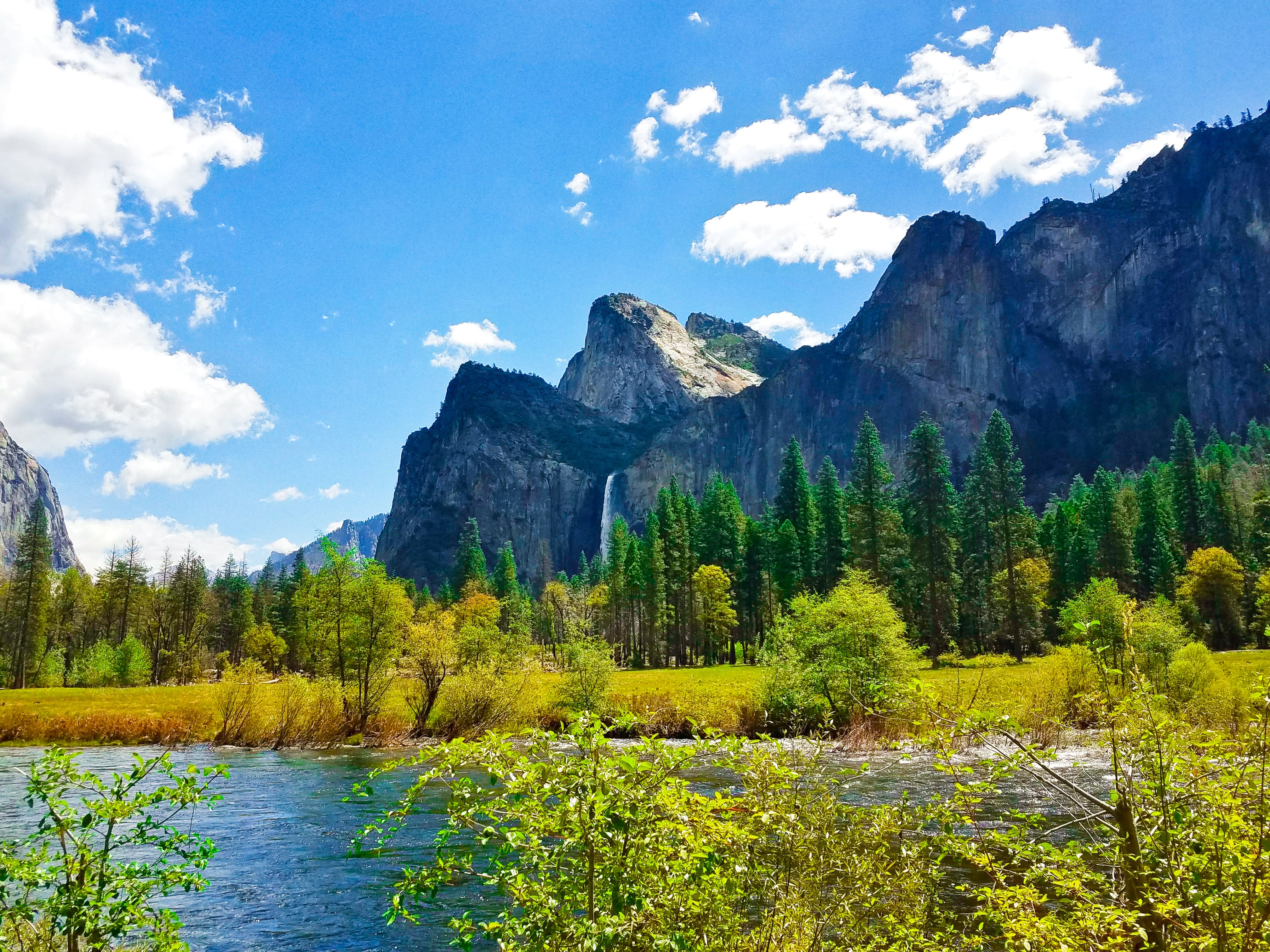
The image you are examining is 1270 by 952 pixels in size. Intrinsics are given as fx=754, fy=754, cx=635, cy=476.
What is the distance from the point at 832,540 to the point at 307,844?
5790 cm

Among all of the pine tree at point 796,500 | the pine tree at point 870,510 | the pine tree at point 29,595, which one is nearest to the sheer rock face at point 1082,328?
the pine tree at point 796,500

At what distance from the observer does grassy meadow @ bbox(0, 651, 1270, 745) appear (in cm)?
3284

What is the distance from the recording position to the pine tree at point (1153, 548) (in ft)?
229

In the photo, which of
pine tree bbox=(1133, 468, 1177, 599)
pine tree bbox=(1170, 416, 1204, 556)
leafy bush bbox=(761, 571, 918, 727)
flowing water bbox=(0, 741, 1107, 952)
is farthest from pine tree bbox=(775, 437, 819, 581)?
flowing water bbox=(0, 741, 1107, 952)

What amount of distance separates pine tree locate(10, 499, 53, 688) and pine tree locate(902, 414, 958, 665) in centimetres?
7894

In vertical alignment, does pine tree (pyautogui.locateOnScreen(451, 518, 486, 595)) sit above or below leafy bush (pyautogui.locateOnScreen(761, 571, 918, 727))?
above

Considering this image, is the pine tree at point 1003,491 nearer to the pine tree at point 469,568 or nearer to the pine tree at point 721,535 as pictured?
the pine tree at point 721,535

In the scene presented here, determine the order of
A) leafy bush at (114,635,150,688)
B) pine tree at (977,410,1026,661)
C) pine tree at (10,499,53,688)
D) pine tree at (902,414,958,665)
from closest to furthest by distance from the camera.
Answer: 1. pine tree at (902,414,958,665)
2. leafy bush at (114,635,150,688)
3. pine tree at (10,499,53,688)
4. pine tree at (977,410,1026,661)

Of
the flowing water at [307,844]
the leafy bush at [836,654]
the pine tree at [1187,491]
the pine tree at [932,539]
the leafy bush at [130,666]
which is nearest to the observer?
the flowing water at [307,844]

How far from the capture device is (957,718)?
5.59m

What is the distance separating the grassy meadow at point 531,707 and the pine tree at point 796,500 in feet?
97.3

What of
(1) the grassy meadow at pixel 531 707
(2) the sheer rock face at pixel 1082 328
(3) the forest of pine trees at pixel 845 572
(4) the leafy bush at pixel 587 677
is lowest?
(1) the grassy meadow at pixel 531 707

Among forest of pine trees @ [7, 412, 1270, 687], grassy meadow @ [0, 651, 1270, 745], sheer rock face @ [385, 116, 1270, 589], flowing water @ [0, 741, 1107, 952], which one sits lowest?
flowing water @ [0, 741, 1107, 952]

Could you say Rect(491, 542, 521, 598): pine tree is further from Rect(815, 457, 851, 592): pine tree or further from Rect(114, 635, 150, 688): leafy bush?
Rect(815, 457, 851, 592): pine tree
